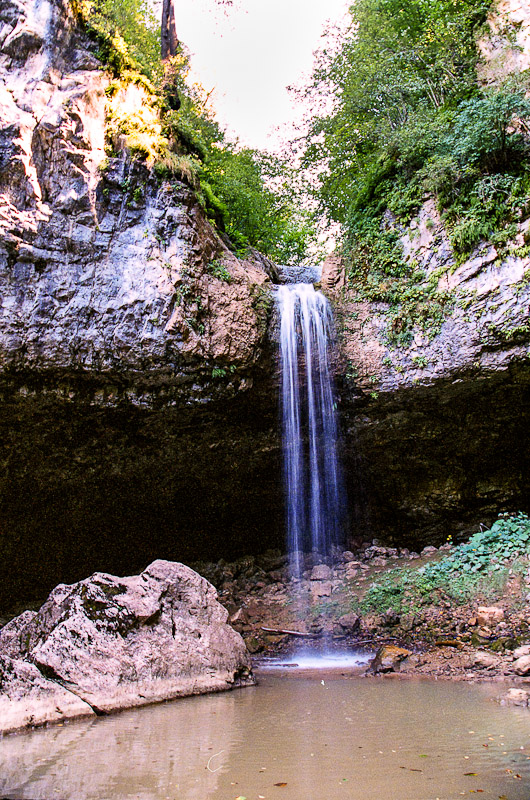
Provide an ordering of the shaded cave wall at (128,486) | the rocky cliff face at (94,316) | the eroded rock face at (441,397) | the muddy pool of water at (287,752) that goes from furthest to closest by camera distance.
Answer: the shaded cave wall at (128,486) → the eroded rock face at (441,397) → the rocky cliff face at (94,316) → the muddy pool of water at (287,752)

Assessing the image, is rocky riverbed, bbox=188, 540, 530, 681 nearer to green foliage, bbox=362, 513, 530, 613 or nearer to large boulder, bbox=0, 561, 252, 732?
green foliage, bbox=362, 513, 530, 613

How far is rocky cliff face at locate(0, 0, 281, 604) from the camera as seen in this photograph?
754 centimetres

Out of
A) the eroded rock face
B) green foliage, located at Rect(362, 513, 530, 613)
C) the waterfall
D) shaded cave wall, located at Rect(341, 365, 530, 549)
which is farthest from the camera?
the waterfall

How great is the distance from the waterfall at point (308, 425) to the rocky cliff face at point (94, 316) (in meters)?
0.48

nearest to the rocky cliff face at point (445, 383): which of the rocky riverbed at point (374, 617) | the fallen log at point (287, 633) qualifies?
the rocky riverbed at point (374, 617)

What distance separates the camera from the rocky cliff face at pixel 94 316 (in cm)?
754

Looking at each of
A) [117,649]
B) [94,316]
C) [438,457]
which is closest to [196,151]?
[94,316]

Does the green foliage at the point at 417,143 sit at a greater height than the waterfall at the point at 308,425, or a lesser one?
greater

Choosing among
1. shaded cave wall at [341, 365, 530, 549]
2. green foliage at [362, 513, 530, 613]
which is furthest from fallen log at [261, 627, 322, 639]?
shaded cave wall at [341, 365, 530, 549]

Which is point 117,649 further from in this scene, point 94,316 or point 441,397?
point 441,397

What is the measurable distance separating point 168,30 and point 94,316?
8.02 meters

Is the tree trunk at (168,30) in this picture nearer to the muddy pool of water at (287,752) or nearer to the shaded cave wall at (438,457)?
the shaded cave wall at (438,457)

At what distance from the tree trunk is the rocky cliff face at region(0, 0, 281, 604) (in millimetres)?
3224

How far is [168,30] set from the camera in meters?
11.4
